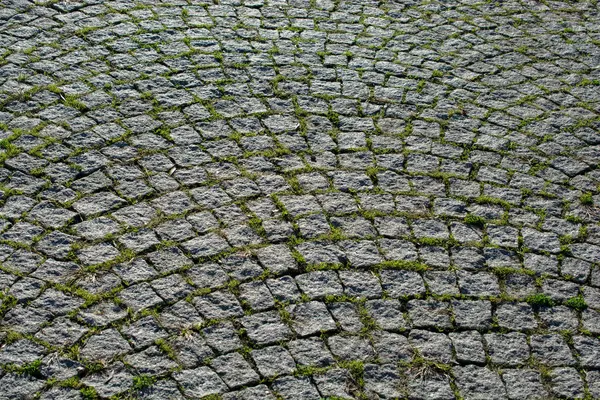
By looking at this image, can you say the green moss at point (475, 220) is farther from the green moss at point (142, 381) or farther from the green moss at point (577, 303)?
the green moss at point (142, 381)

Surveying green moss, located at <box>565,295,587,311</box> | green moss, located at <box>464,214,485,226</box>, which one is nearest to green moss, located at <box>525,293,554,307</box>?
green moss, located at <box>565,295,587,311</box>

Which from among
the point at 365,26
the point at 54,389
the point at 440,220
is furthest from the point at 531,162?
the point at 54,389

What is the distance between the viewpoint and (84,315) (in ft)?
17.2

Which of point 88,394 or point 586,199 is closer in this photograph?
point 88,394

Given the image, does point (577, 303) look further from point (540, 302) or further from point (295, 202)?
point (295, 202)

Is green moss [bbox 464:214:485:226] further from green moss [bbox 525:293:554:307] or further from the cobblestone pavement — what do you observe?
green moss [bbox 525:293:554:307]

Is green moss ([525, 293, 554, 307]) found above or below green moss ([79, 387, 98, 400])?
above

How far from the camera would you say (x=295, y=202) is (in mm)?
6281

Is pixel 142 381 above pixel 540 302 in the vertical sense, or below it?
below

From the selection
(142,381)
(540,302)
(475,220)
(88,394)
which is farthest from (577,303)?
(88,394)

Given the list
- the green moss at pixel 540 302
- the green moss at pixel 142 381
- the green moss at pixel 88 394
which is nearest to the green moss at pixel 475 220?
the green moss at pixel 540 302

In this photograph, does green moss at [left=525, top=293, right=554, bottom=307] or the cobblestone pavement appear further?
green moss at [left=525, top=293, right=554, bottom=307]

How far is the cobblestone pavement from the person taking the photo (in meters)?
5.07

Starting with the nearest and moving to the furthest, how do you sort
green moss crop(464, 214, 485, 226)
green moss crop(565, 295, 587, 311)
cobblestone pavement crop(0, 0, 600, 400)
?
1. cobblestone pavement crop(0, 0, 600, 400)
2. green moss crop(565, 295, 587, 311)
3. green moss crop(464, 214, 485, 226)
